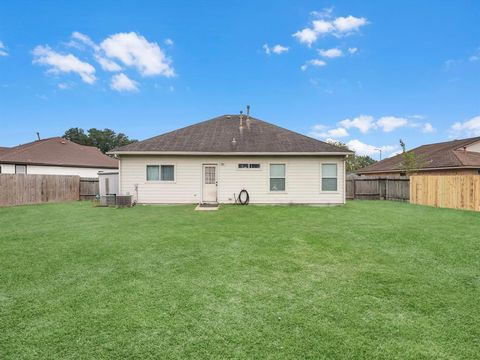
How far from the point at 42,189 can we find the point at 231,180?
10993mm

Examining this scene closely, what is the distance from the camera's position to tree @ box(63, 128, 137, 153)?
55969 millimetres

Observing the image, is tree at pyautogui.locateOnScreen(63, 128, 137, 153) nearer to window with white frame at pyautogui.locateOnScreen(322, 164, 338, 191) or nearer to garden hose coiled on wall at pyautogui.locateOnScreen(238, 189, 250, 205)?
garden hose coiled on wall at pyautogui.locateOnScreen(238, 189, 250, 205)

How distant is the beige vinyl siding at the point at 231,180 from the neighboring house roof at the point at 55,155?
1346cm

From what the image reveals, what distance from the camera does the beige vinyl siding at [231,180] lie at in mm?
13695

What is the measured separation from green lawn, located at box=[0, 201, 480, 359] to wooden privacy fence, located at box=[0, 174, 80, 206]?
32.0 ft

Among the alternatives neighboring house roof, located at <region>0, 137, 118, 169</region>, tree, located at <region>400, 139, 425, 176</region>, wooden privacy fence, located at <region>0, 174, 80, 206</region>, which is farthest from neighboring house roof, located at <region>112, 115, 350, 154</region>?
neighboring house roof, located at <region>0, 137, 118, 169</region>

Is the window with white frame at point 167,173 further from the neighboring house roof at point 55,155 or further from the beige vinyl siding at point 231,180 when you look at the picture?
the neighboring house roof at point 55,155

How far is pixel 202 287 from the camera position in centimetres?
389

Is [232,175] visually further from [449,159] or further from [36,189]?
[449,159]

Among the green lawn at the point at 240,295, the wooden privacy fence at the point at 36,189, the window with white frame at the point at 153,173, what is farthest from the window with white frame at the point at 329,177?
the wooden privacy fence at the point at 36,189

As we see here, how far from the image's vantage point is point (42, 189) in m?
16.0

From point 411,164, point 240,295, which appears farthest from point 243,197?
point 411,164

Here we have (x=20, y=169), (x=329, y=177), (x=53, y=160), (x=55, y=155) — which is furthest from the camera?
(x=55, y=155)

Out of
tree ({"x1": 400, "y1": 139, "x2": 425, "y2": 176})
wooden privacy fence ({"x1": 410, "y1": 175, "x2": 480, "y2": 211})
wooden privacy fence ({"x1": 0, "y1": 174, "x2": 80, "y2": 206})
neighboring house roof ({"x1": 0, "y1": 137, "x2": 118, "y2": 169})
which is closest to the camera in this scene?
wooden privacy fence ({"x1": 410, "y1": 175, "x2": 480, "y2": 211})
